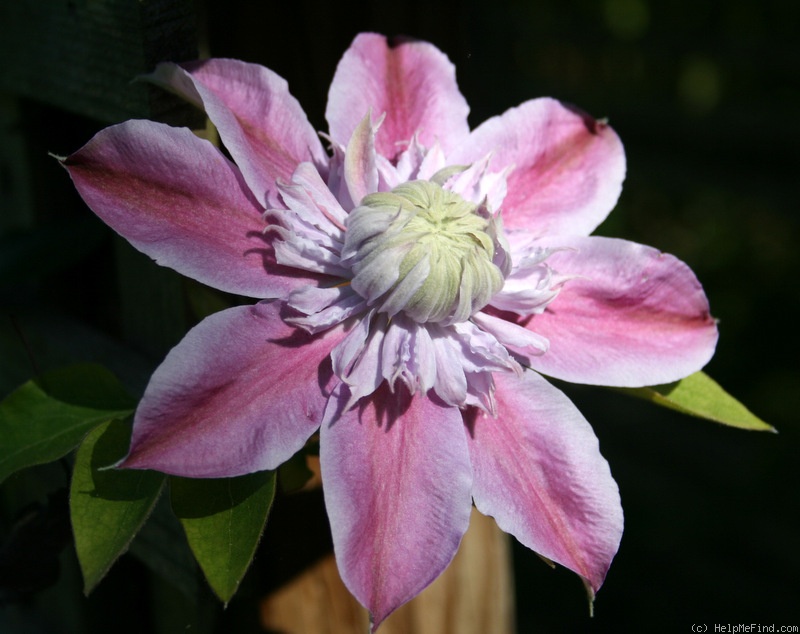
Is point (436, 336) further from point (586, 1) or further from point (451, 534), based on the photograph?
point (586, 1)

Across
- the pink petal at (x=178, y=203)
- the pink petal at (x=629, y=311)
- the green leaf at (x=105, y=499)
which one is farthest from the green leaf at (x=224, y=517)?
the pink petal at (x=629, y=311)

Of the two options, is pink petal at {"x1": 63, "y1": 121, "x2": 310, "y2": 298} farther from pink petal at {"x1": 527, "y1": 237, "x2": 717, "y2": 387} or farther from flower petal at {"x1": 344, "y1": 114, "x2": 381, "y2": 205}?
pink petal at {"x1": 527, "y1": 237, "x2": 717, "y2": 387}

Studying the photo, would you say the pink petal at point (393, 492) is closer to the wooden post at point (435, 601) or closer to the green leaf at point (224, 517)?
the green leaf at point (224, 517)

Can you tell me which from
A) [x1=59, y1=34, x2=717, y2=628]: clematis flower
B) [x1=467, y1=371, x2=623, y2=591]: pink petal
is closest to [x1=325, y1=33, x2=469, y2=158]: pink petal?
[x1=59, y1=34, x2=717, y2=628]: clematis flower

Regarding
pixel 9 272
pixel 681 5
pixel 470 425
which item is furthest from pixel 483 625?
pixel 681 5

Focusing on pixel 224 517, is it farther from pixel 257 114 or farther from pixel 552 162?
pixel 552 162

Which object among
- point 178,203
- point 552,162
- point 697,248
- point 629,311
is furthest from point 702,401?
point 697,248
